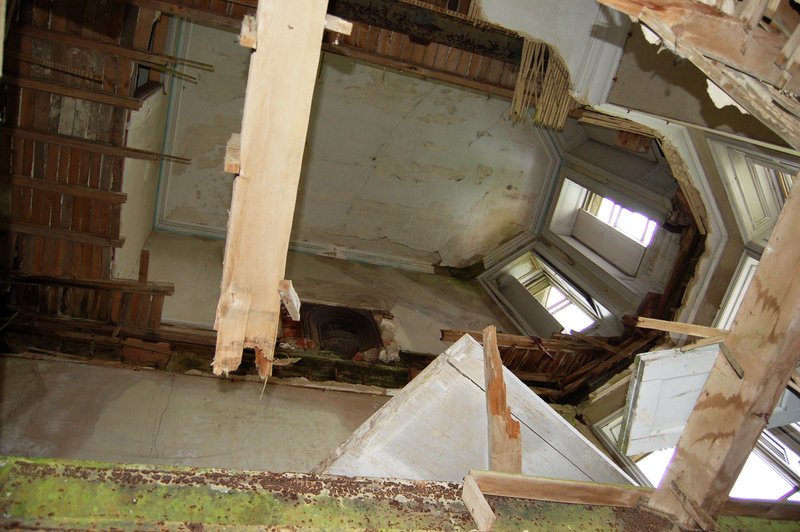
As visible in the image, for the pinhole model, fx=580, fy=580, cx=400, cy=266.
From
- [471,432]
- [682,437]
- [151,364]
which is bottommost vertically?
[151,364]

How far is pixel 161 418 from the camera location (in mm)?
5184

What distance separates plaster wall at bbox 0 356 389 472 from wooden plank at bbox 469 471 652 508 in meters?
3.04

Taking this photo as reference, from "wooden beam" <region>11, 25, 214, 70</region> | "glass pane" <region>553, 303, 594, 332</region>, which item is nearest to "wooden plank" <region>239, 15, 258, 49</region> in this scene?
"wooden beam" <region>11, 25, 214, 70</region>

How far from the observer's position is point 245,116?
2.03 metres

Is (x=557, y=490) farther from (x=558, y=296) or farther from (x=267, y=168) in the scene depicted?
(x=558, y=296)

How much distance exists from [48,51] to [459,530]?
5328mm

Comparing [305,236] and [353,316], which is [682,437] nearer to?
[353,316]

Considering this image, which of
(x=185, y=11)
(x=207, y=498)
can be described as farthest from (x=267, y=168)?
(x=185, y=11)

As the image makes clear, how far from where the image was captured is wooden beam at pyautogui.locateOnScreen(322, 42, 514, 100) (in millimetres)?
7073

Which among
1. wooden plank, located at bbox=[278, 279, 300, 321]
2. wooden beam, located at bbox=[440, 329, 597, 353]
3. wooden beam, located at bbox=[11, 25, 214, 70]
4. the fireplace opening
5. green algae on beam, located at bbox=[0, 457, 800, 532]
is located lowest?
the fireplace opening

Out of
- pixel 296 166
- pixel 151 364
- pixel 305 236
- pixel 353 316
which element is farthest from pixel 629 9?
pixel 305 236

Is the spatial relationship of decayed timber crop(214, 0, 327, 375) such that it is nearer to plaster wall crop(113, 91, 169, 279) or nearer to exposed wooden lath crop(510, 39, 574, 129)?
plaster wall crop(113, 91, 169, 279)

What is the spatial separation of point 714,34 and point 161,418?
4.99 meters

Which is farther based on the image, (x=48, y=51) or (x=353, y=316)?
(x=353, y=316)
